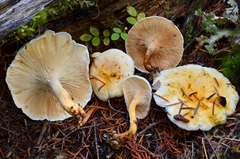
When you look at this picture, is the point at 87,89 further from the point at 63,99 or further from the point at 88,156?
the point at 88,156

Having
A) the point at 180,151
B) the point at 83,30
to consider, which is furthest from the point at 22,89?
the point at 180,151

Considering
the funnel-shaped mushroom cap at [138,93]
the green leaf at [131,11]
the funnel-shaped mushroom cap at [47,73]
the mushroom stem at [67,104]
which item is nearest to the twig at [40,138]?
the funnel-shaped mushroom cap at [47,73]

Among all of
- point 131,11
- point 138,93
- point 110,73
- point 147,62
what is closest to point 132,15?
point 131,11

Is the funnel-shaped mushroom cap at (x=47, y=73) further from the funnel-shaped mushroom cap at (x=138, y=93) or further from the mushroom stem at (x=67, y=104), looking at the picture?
the funnel-shaped mushroom cap at (x=138, y=93)

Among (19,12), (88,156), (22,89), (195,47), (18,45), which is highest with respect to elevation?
(19,12)

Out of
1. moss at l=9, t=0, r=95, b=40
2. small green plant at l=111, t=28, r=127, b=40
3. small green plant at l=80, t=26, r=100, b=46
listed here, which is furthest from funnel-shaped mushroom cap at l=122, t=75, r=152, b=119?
moss at l=9, t=0, r=95, b=40

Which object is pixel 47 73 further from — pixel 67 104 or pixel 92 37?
pixel 92 37
